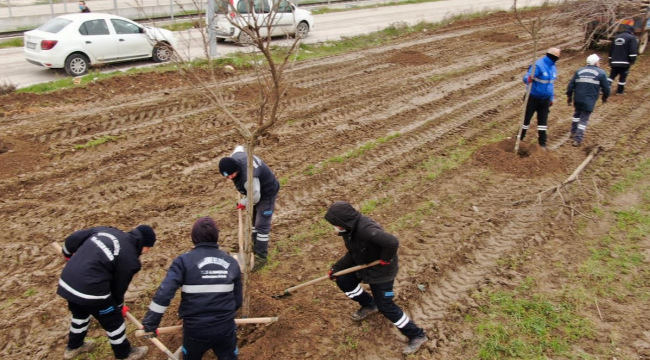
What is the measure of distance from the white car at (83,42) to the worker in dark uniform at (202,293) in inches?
405

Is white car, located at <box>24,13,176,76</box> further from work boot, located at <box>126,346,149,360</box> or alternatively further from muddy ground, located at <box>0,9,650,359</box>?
work boot, located at <box>126,346,149,360</box>

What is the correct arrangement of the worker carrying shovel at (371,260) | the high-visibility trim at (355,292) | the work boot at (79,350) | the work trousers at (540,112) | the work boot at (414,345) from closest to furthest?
the worker carrying shovel at (371,260)
the work boot at (79,350)
the work boot at (414,345)
the high-visibility trim at (355,292)
the work trousers at (540,112)

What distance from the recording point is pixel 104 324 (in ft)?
15.5

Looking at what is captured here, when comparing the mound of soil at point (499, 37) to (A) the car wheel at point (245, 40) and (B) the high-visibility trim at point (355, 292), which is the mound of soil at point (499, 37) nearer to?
(A) the car wheel at point (245, 40)

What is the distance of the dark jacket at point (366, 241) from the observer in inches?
185

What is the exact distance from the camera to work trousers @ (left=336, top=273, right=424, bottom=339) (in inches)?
196

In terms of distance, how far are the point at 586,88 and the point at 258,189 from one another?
24.3ft

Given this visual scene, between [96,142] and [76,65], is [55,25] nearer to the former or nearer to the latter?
[76,65]

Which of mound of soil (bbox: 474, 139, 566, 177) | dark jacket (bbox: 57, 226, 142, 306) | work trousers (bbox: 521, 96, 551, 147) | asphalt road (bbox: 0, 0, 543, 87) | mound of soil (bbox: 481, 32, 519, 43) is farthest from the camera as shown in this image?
mound of soil (bbox: 481, 32, 519, 43)

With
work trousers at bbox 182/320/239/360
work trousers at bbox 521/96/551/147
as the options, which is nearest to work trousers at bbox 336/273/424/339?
work trousers at bbox 182/320/239/360

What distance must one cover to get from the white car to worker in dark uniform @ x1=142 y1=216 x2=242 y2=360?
10.3 m

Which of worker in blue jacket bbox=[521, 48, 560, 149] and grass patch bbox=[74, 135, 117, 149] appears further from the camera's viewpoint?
grass patch bbox=[74, 135, 117, 149]

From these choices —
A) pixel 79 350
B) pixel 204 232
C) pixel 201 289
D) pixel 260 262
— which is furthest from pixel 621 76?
pixel 79 350

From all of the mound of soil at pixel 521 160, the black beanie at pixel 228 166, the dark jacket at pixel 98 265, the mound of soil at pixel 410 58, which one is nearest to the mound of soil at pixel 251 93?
the mound of soil at pixel 410 58
